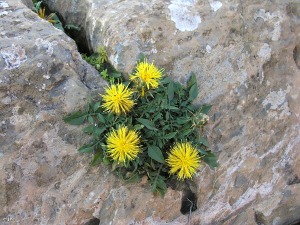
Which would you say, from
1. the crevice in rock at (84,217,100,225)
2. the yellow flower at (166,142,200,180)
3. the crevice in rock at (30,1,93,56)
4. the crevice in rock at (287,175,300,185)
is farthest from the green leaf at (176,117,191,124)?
the crevice in rock at (287,175,300,185)

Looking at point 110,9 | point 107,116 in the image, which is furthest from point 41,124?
point 110,9

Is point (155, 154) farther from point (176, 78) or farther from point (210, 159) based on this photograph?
point (176, 78)

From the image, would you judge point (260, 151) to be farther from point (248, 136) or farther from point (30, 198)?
point (30, 198)

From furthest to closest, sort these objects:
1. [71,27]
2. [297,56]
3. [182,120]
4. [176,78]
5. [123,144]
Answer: [71,27]
[297,56]
[176,78]
[182,120]
[123,144]

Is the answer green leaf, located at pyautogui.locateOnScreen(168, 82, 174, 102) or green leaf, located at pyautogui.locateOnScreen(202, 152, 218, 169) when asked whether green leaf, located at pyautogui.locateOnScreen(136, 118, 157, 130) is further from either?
green leaf, located at pyautogui.locateOnScreen(202, 152, 218, 169)

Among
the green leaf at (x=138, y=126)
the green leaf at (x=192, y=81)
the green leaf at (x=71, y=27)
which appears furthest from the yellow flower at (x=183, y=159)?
the green leaf at (x=71, y=27)

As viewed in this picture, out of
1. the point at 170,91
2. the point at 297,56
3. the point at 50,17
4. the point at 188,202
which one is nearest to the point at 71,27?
the point at 50,17
